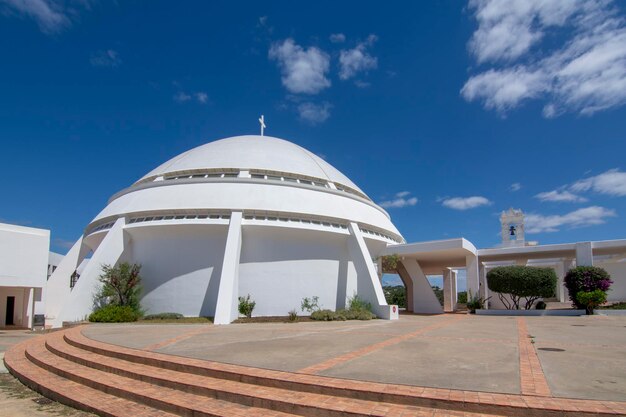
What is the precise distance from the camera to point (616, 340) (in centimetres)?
1133

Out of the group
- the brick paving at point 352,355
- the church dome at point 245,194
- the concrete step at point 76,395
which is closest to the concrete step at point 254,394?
the concrete step at point 76,395

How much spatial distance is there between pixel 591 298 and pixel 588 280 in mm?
991

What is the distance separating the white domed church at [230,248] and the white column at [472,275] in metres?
8.00

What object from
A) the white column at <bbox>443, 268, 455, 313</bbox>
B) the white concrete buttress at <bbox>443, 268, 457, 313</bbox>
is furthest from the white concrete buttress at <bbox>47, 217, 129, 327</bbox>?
the white column at <bbox>443, 268, 455, 313</bbox>

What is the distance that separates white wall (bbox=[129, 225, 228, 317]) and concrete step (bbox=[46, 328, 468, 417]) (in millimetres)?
11649

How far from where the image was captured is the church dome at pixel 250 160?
83.4 ft

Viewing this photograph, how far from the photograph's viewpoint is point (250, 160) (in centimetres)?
2584

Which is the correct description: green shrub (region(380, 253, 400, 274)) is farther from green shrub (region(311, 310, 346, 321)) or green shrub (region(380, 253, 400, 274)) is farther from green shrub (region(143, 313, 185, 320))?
green shrub (region(143, 313, 185, 320))

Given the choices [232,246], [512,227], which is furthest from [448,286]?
[232,246]

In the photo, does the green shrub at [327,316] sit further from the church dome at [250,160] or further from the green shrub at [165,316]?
the church dome at [250,160]

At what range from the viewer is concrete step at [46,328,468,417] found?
5.36 meters

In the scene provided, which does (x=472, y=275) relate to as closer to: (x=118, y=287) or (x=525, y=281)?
(x=525, y=281)

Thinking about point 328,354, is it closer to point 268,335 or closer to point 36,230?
point 268,335

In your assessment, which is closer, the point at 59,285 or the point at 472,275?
the point at 59,285
